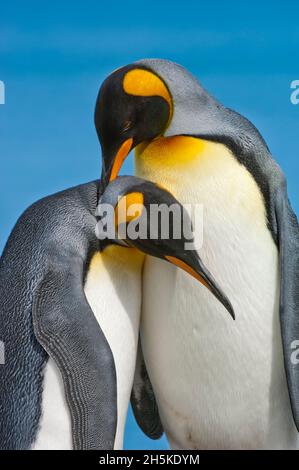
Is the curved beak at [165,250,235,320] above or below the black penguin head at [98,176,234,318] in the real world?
below

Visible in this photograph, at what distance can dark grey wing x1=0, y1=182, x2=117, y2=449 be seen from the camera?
2.99 metres

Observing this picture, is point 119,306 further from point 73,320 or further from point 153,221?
point 153,221

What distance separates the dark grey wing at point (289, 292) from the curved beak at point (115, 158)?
44 centimetres

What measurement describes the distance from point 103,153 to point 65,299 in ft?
1.39

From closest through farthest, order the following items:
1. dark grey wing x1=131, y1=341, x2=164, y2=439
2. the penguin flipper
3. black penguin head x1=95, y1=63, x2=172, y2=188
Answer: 1. the penguin flipper
2. black penguin head x1=95, y1=63, x2=172, y2=188
3. dark grey wing x1=131, y1=341, x2=164, y2=439

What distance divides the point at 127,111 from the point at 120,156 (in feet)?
0.41

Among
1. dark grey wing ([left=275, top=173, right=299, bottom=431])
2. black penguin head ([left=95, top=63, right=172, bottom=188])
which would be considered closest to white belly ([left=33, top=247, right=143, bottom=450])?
black penguin head ([left=95, top=63, right=172, bottom=188])

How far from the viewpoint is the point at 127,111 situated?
Answer: 311 centimetres

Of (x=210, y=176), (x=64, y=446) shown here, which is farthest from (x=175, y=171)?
(x=64, y=446)

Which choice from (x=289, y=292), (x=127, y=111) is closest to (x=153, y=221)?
(x=127, y=111)

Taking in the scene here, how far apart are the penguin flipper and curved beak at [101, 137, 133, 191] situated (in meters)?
0.28

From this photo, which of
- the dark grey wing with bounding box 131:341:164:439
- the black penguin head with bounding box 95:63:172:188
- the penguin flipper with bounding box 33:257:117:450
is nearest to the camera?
the penguin flipper with bounding box 33:257:117:450

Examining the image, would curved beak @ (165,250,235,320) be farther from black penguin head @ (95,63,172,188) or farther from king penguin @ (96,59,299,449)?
black penguin head @ (95,63,172,188)

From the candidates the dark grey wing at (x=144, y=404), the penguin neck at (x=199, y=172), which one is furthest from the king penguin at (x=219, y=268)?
the dark grey wing at (x=144, y=404)
